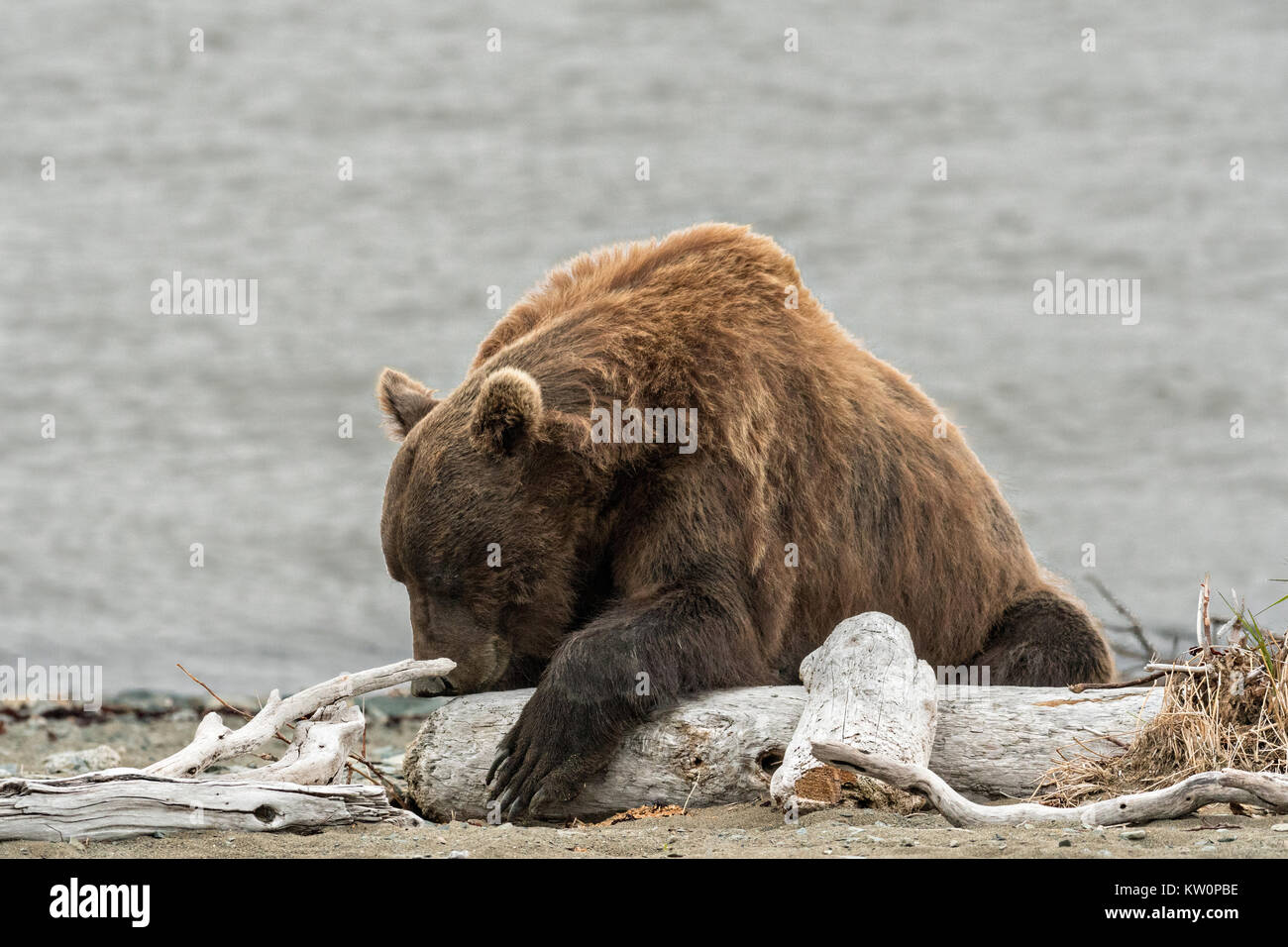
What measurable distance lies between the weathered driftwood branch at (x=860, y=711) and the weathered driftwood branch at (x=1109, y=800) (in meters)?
0.18

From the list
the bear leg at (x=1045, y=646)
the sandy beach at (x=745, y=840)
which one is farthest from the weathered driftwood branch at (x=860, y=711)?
the bear leg at (x=1045, y=646)

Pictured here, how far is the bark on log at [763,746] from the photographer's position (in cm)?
633

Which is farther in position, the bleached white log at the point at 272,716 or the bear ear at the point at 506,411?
the bear ear at the point at 506,411

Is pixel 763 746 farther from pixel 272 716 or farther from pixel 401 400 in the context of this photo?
pixel 401 400

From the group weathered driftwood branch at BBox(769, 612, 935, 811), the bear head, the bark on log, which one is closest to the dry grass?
the bark on log

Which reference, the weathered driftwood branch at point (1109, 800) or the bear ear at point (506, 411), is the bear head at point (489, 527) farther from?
the weathered driftwood branch at point (1109, 800)

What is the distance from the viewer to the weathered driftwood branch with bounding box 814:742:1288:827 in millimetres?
5277

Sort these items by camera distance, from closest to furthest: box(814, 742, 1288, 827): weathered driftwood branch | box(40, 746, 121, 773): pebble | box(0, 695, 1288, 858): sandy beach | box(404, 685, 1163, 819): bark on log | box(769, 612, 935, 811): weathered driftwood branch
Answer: box(0, 695, 1288, 858): sandy beach → box(814, 742, 1288, 827): weathered driftwood branch → box(769, 612, 935, 811): weathered driftwood branch → box(404, 685, 1163, 819): bark on log → box(40, 746, 121, 773): pebble

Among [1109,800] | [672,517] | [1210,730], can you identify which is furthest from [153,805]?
[1210,730]

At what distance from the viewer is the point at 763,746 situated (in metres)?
6.36

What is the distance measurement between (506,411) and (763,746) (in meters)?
1.90

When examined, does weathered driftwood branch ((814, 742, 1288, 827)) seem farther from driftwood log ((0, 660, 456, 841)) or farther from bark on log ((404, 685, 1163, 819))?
driftwood log ((0, 660, 456, 841))

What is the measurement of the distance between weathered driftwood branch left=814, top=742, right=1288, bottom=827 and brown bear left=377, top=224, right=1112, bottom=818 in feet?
4.49
